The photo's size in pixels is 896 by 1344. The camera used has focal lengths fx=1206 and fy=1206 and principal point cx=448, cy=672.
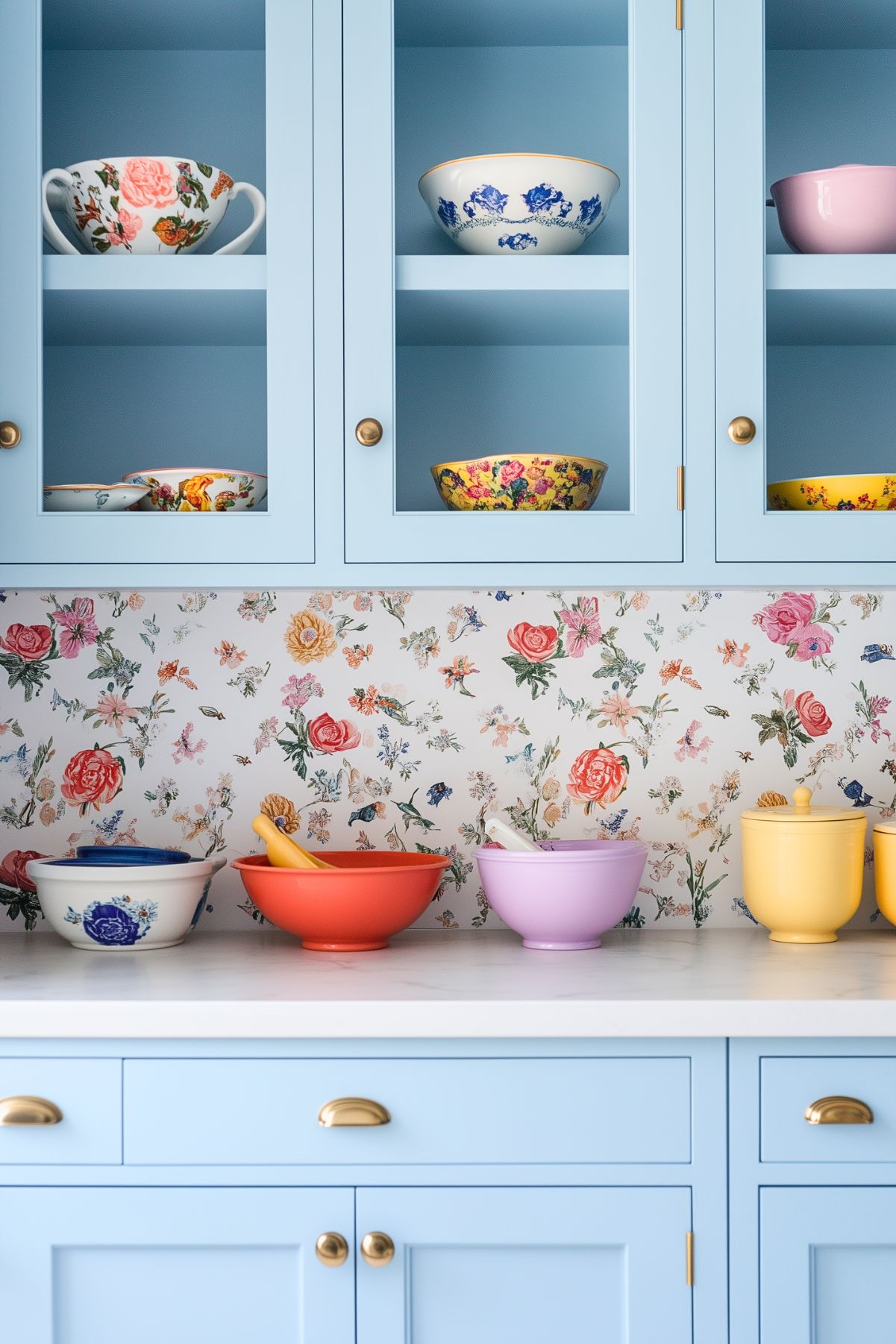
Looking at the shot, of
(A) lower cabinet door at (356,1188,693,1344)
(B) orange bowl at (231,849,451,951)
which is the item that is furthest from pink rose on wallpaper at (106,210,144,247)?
(A) lower cabinet door at (356,1188,693,1344)

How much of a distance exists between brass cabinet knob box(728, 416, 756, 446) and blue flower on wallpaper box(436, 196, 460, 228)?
45 cm

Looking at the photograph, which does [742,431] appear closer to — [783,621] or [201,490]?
[783,621]

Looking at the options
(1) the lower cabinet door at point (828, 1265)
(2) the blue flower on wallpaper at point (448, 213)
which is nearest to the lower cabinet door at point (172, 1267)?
(1) the lower cabinet door at point (828, 1265)

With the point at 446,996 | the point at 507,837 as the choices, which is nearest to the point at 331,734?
the point at 507,837

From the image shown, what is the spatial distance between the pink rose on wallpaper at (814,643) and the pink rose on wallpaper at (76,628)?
3.54 feet

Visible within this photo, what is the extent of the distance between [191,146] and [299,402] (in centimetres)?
51

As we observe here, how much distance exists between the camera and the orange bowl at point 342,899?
155 centimetres

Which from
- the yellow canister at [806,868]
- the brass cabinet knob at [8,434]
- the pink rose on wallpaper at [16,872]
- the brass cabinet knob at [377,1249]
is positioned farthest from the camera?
the pink rose on wallpaper at [16,872]

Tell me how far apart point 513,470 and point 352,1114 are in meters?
0.80

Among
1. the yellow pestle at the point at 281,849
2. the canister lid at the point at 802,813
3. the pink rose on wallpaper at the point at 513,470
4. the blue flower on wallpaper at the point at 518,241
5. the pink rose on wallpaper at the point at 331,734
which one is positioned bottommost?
the yellow pestle at the point at 281,849

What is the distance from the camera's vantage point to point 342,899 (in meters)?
1.56

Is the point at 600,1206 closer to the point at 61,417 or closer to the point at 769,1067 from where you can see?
the point at 769,1067

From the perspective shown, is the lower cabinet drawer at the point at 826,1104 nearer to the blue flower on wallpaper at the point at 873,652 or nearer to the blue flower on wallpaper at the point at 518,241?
the blue flower on wallpaper at the point at 873,652

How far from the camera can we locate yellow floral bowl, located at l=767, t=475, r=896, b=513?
1.56 meters
